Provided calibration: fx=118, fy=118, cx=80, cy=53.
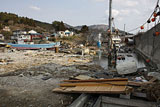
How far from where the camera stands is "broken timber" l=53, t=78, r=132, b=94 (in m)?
3.76

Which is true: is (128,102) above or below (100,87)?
below

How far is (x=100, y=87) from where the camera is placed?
421 cm

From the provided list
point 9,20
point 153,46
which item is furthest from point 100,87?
point 9,20

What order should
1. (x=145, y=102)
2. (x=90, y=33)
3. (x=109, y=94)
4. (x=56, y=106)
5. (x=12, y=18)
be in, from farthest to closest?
(x=12, y=18), (x=90, y=33), (x=109, y=94), (x=56, y=106), (x=145, y=102)

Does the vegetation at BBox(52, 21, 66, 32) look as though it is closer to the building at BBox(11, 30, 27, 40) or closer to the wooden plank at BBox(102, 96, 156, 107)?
the building at BBox(11, 30, 27, 40)

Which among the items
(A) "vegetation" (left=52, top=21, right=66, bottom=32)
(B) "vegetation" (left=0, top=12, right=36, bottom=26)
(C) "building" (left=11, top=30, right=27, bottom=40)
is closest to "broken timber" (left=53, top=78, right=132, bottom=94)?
(C) "building" (left=11, top=30, right=27, bottom=40)

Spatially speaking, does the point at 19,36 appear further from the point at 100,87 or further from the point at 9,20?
the point at 9,20

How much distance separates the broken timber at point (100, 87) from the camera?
3.76 meters

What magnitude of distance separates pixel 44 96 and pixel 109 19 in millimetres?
9188

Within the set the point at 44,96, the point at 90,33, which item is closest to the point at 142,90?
the point at 44,96

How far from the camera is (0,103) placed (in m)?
3.84

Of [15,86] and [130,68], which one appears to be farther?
[130,68]

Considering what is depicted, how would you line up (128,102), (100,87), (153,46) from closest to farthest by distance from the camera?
(128,102), (100,87), (153,46)

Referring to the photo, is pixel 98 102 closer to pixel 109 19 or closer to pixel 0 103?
pixel 0 103
